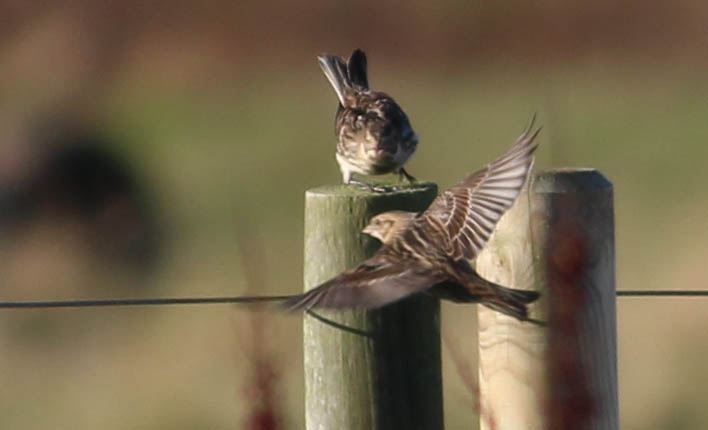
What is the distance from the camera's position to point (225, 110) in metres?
16.4

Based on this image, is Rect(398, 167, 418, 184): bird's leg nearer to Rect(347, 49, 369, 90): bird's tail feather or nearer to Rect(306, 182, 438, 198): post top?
Rect(347, 49, 369, 90): bird's tail feather

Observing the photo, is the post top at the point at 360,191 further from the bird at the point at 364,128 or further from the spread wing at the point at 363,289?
the bird at the point at 364,128

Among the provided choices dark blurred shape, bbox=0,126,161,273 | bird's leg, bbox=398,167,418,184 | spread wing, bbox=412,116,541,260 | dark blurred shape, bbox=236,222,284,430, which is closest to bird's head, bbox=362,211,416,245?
spread wing, bbox=412,116,541,260

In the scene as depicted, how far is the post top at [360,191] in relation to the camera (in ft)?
10.1

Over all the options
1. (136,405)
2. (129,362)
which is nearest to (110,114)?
(129,362)

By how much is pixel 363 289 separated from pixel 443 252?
0.61 metres

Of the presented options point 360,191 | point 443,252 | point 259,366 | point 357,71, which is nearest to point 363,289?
point 360,191

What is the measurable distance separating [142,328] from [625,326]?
11.2 feet

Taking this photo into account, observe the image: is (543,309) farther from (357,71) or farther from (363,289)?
(357,71)

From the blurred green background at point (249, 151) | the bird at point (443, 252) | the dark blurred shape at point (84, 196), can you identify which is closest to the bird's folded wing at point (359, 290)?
the bird at point (443, 252)

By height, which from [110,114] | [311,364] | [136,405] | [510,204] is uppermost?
[110,114]

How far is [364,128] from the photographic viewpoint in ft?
19.4

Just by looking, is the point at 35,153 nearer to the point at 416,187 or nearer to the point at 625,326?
the point at 625,326

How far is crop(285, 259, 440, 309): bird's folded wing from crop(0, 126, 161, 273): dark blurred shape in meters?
10.2
